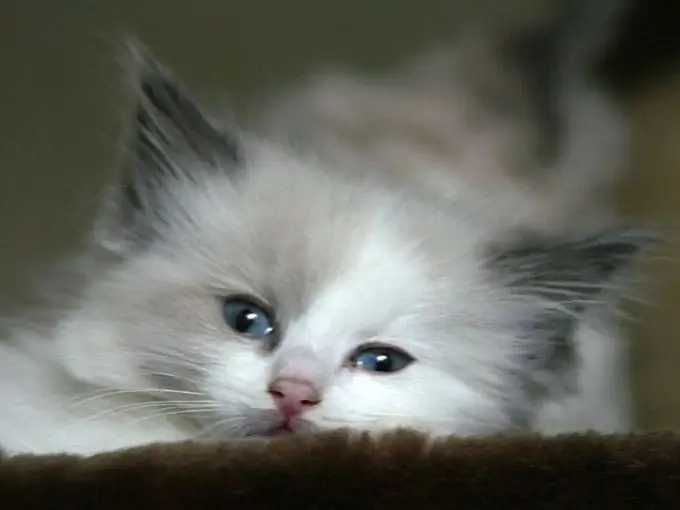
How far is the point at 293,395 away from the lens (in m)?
0.89

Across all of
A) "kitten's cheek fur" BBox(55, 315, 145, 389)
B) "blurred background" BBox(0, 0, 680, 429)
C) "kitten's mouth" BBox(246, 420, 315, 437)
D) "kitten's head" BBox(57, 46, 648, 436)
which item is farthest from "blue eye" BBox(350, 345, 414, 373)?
"blurred background" BBox(0, 0, 680, 429)

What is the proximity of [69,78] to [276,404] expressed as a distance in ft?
2.62

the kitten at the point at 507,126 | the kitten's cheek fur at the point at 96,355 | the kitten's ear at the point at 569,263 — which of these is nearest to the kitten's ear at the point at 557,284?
the kitten's ear at the point at 569,263

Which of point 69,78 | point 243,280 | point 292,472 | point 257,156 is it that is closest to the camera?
point 292,472

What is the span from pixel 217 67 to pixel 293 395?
0.74 m

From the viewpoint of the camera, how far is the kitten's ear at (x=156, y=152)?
1.11 meters

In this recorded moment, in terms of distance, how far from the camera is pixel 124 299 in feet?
3.53

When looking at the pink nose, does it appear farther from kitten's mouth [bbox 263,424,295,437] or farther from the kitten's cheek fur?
the kitten's cheek fur

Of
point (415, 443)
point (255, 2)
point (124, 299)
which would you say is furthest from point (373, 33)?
point (415, 443)

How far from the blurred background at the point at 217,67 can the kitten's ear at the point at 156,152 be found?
0.25 meters

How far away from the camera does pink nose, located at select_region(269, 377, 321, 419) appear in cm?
89

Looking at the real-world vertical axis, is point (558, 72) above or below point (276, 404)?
above

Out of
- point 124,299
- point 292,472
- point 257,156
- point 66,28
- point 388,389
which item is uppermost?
point 66,28

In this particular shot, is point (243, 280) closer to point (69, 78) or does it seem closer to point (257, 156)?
point (257, 156)
